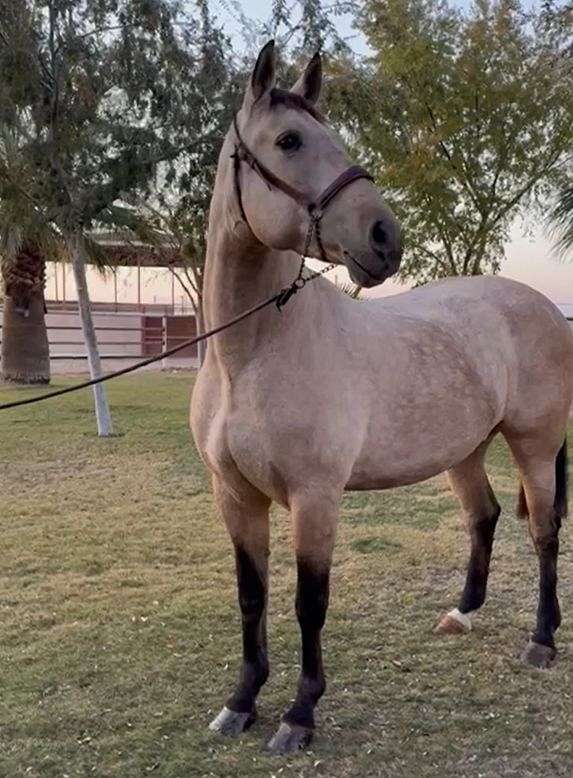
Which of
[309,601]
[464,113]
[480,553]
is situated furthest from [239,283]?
[464,113]

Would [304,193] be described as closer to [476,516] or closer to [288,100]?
[288,100]

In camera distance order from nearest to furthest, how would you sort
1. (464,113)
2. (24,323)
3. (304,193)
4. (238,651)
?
(304,193) → (238,651) → (464,113) → (24,323)

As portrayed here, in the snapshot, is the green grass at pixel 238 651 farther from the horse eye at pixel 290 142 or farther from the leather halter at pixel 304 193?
the horse eye at pixel 290 142

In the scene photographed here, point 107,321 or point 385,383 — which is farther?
point 107,321

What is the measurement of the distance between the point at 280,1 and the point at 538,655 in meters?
8.93

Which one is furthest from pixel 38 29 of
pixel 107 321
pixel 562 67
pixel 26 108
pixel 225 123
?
pixel 107 321

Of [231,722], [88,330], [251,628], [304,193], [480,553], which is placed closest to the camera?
[304,193]

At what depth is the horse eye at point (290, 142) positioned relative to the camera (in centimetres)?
204

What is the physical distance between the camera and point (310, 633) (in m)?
2.51

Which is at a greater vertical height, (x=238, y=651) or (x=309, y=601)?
(x=309, y=601)

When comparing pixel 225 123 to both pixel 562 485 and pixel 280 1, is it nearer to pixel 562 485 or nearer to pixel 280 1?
pixel 280 1

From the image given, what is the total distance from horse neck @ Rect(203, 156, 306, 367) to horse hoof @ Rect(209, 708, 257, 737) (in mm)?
1271

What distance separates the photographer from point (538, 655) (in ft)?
10.1

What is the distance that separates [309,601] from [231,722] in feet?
1.79
